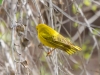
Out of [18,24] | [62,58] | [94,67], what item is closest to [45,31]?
[18,24]

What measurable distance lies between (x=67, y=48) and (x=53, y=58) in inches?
13.3

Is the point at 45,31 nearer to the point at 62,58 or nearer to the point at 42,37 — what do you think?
the point at 42,37

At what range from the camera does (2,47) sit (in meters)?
2.76

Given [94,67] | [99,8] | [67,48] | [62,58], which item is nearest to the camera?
[67,48]

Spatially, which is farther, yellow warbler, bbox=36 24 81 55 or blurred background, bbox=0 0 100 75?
blurred background, bbox=0 0 100 75

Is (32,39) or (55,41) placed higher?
(32,39)

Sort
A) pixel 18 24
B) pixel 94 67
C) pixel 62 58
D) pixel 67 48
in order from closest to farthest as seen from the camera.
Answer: pixel 67 48, pixel 18 24, pixel 62 58, pixel 94 67

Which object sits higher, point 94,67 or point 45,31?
point 94,67

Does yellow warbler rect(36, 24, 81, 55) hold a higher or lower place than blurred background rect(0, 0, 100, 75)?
lower

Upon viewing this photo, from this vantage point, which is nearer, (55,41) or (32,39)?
(55,41)


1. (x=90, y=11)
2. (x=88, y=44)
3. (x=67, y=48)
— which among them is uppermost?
(x=90, y=11)

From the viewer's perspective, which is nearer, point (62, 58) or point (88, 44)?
point (62, 58)

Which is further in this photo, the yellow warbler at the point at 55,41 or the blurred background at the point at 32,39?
the blurred background at the point at 32,39

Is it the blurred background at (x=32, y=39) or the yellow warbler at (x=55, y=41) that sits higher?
the blurred background at (x=32, y=39)
